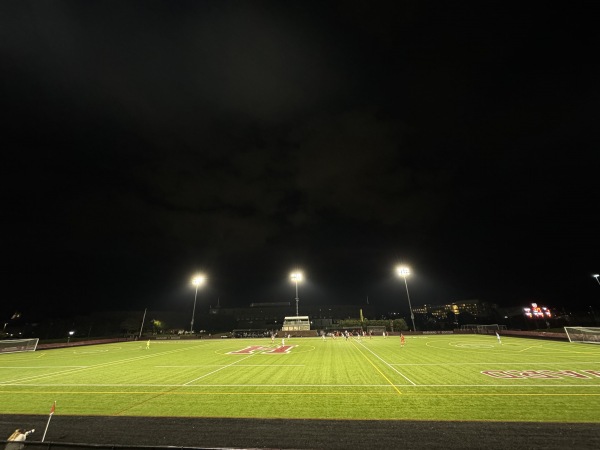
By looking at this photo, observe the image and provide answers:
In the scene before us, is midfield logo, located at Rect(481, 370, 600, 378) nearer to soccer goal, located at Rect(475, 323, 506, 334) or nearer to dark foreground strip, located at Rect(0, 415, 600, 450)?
dark foreground strip, located at Rect(0, 415, 600, 450)

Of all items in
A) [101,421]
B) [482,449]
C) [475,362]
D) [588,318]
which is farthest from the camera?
[588,318]

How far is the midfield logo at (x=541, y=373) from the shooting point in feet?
48.7

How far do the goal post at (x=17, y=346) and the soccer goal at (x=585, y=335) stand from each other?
77078 millimetres

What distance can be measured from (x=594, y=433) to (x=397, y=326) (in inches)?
3031

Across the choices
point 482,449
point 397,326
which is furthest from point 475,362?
point 397,326

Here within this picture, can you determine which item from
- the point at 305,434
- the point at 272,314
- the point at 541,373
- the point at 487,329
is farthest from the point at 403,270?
the point at 272,314

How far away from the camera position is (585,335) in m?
33.5

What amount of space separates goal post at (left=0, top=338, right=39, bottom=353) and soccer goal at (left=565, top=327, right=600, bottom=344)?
77.1m

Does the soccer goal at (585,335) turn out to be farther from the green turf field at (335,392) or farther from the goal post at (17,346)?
the goal post at (17,346)

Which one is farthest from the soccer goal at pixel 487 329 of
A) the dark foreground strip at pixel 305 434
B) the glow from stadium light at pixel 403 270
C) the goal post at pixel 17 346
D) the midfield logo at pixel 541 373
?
the goal post at pixel 17 346

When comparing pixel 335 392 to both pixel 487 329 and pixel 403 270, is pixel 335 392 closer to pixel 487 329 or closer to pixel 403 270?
pixel 403 270

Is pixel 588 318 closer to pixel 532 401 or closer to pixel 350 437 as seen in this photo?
pixel 532 401

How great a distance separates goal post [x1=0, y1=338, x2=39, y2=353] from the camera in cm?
4075

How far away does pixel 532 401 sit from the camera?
35.3 ft
